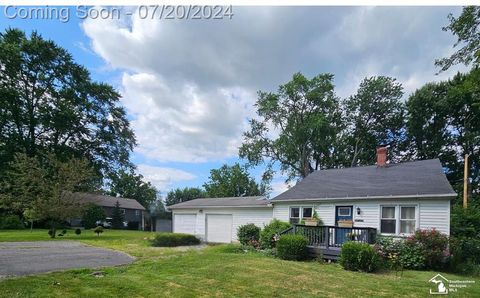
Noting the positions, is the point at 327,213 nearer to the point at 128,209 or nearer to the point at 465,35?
the point at 465,35

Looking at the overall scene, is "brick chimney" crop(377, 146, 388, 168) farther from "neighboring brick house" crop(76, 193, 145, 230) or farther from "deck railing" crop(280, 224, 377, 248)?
"neighboring brick house" crop(76, 193, 145, 230)

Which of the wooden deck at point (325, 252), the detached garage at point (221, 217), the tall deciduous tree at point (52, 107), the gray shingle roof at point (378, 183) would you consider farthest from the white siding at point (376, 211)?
the tall deciduous tree at point (52, 107)

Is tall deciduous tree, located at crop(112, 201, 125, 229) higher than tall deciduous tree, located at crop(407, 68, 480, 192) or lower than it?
lower

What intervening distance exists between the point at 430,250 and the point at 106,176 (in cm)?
3155

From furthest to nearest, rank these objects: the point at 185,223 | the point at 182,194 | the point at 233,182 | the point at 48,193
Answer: the point at 182,194 < the point at 233,182 < the point at 185,223 < the point at 48,193

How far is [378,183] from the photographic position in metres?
15.8

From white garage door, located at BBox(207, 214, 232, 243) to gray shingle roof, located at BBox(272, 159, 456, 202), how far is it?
4.86 meters

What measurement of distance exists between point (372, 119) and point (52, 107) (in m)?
31.3

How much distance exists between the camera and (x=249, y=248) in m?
15.6

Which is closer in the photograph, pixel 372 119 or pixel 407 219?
pixel 407 219

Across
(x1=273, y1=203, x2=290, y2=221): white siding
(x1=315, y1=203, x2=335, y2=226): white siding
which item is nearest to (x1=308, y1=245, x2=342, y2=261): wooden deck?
(x1=315, y1=203, x2=335, y2=226): white siding

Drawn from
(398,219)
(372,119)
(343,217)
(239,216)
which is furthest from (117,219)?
(398,219)

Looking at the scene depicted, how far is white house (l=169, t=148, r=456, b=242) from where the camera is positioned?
1320cm

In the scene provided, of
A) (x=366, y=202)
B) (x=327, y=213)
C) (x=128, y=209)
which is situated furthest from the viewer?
(x=128, y=209)
